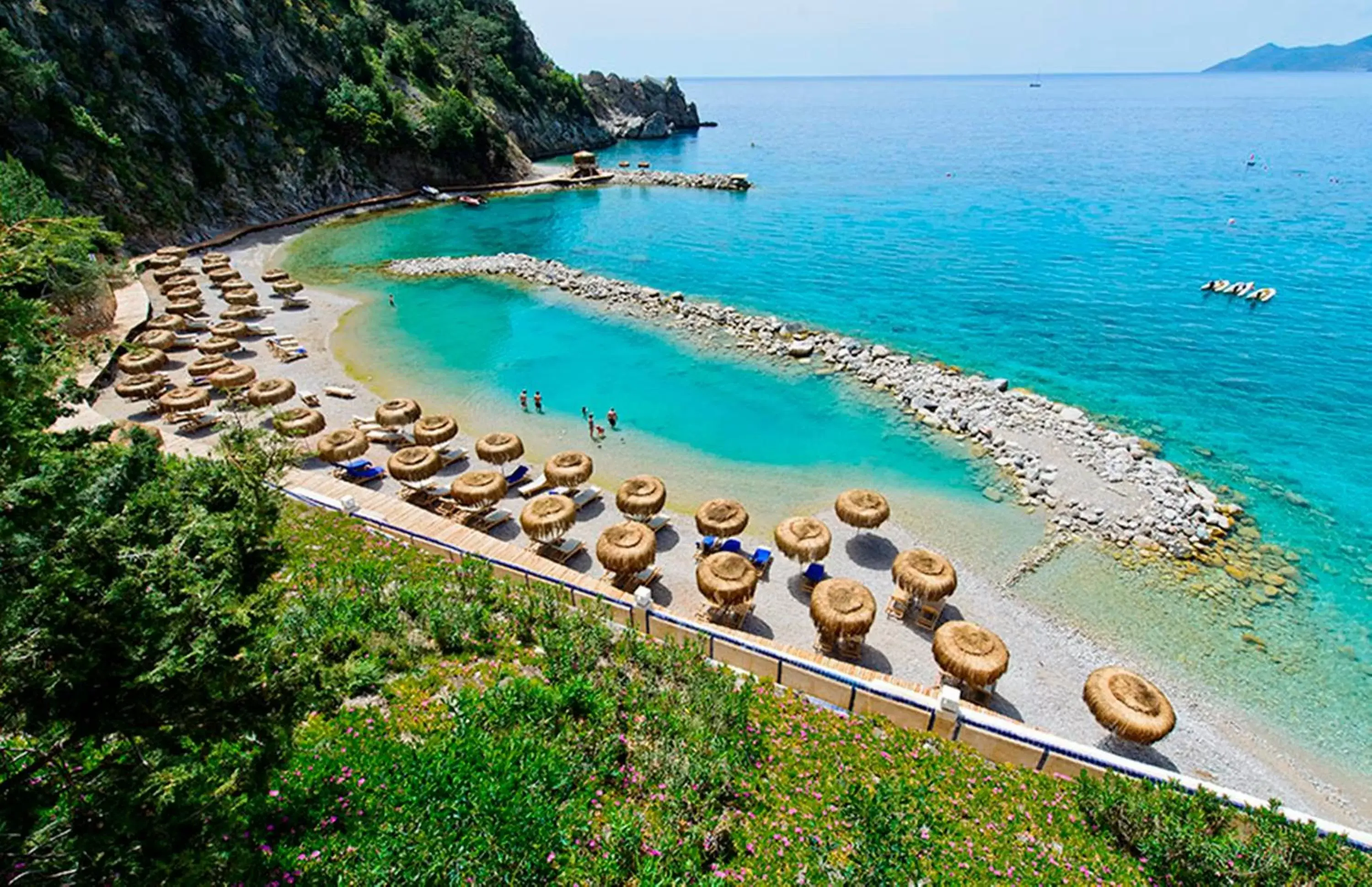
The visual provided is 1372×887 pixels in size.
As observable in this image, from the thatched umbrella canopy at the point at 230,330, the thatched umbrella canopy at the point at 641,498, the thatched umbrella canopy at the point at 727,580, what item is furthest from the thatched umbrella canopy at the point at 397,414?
the thatched umbrella canopy at the point at 230,330

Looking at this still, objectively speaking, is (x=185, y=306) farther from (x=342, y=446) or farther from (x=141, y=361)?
(x=342, y=446)

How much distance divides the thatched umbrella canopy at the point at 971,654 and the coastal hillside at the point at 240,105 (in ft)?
195

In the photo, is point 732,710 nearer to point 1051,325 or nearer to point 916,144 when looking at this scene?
point 1051,325

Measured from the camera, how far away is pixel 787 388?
34000 mm

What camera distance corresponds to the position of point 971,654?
51.9ft

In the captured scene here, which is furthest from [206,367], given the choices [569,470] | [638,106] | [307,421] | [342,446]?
[638,106]

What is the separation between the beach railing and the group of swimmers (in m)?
9.95

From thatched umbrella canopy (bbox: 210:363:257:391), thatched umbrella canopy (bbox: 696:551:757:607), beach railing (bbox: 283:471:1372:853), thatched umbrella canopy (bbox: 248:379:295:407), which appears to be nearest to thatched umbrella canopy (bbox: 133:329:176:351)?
thatched umbrella canopy (bbox: 210:363:257:391)

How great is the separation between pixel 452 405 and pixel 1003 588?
83.3ft

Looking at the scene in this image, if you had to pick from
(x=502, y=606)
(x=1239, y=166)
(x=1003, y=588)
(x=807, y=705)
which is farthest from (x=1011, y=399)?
(x=1239, y=166)

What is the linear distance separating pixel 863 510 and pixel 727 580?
6.08 metres

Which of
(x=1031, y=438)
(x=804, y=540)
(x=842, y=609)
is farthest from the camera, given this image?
(x=1031, y=438)

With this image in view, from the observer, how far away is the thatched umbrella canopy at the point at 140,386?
2820cm

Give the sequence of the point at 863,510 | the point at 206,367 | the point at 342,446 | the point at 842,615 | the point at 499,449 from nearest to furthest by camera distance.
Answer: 1. the point at 842,615
2. the point at 863,510
3. the point at 499,449
4. the point at 342,446
5. the point at 206,367
